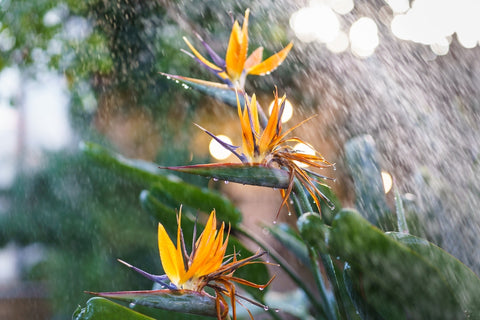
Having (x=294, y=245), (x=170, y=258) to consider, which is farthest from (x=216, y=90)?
(x=294, y=245)

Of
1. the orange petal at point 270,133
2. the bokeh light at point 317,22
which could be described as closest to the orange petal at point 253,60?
the orange petal at point 270,133

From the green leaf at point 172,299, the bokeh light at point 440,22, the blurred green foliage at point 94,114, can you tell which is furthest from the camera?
the blurred green foliage at point 94,114

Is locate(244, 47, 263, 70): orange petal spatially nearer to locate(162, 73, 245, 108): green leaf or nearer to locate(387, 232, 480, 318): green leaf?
locate(162, 73, 245, 108): green leaf

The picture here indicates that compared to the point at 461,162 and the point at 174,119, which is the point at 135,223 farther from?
the point at 461,162

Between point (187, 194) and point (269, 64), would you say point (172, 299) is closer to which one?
point (269, 64)

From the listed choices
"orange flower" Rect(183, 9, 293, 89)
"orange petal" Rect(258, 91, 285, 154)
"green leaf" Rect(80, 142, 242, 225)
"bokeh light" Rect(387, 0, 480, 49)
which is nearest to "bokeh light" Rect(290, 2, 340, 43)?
"bokeh light" Rect(387, 0, 480, 49)

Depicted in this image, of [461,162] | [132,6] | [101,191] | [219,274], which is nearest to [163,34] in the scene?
[132,6]

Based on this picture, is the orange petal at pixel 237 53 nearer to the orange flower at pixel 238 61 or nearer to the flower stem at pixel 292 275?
the orange flower at pixel 238 61
